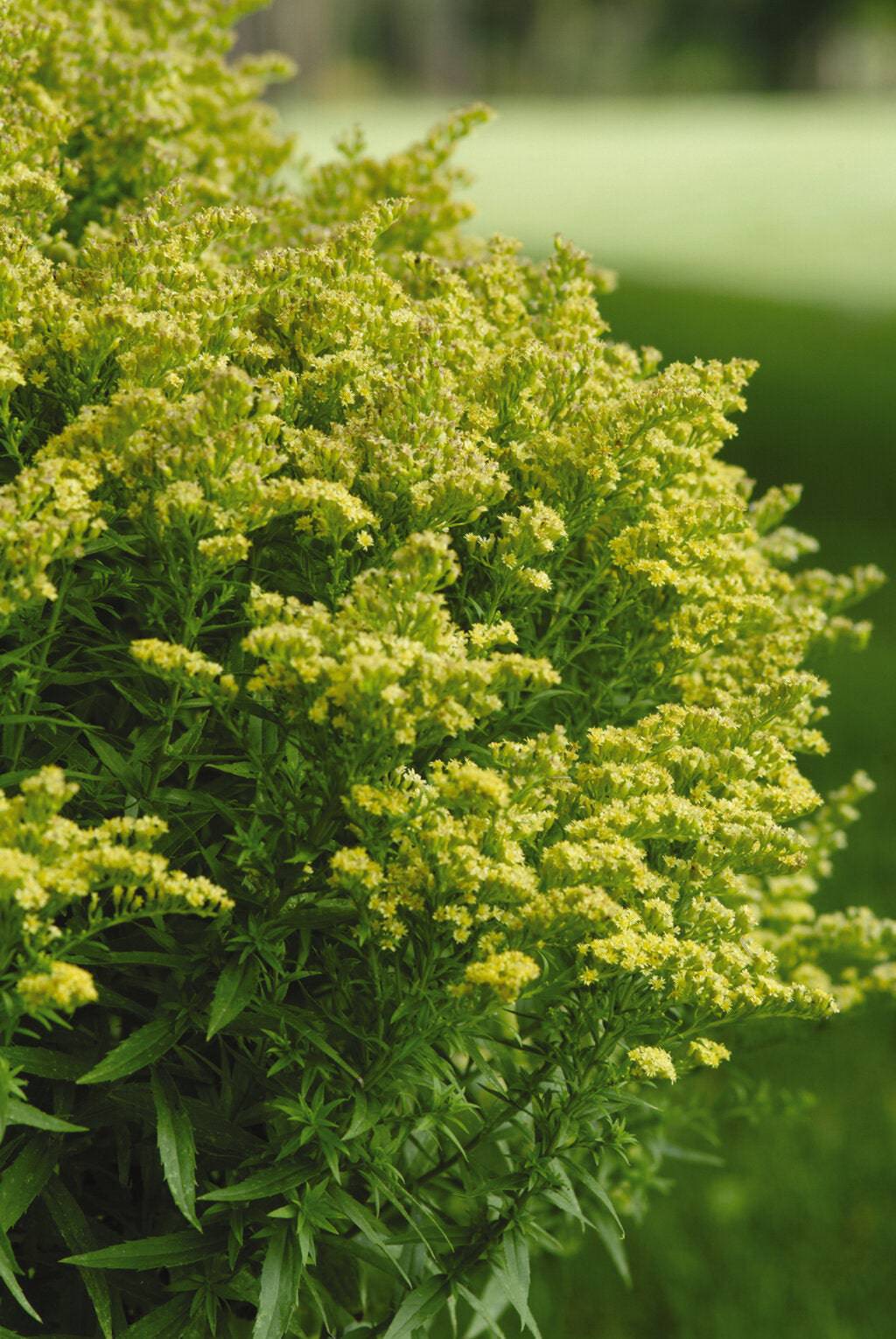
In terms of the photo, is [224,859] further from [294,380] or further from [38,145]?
[38,145]

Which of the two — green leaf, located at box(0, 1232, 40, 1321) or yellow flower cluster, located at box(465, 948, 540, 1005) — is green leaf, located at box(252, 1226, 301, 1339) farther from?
yellow flower cluster, located at box(465, 948, 540, 1005)

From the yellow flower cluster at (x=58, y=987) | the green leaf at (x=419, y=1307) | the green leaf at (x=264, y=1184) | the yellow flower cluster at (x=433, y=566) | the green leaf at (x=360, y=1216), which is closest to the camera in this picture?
the yellow flower cluster at (x=58, y=987)

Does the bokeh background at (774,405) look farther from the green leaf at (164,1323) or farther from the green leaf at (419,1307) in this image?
the green leaf at (164,1323)

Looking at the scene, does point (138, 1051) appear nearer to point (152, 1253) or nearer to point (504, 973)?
point (152, 1253)

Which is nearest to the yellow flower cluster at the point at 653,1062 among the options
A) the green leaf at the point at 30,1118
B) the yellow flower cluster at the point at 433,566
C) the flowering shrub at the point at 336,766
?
the flowering shrub at the point at 336,766

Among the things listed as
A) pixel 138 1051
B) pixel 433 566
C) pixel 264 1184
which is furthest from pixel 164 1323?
pixel 433 566
